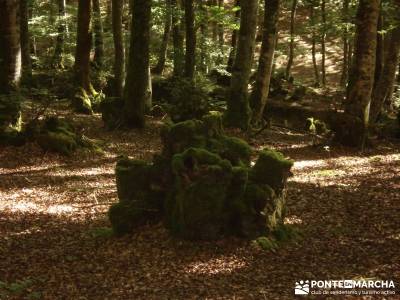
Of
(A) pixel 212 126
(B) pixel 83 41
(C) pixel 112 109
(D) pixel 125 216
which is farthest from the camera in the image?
(B) pixel 83 41

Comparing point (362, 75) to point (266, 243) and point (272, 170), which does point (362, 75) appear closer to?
point (272, 170)

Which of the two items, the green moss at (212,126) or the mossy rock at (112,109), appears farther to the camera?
the mossy rock at (112,109)

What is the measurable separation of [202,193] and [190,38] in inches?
621

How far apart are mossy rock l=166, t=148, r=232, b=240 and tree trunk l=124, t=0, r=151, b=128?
32.4 ft

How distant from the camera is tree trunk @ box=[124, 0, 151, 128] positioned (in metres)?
16.9

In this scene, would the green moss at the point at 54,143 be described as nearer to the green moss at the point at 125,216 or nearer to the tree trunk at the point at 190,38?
the green moss at the point at 125,216

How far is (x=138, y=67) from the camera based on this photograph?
1719cm

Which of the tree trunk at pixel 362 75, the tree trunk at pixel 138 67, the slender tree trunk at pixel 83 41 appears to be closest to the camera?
the tree trunk at pixel 362 75

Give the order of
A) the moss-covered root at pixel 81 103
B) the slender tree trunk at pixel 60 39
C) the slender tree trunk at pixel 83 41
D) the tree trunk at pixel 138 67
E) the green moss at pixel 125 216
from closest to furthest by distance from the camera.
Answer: the green moss at pixel 125 216 < the tree trunk at pixel 138 67 < the slender tree trunk at pixel 83 41 < the moss-covered root at pixel 81 103 < the slender tree trunk at pixel 60 39

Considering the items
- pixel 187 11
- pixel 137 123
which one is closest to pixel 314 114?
pixel 187 11

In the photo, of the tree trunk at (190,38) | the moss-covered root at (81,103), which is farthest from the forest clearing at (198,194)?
the tree trunk at (190,38)

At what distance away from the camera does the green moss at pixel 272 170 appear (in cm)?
810

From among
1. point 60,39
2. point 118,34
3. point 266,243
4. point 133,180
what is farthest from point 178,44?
point 266,243

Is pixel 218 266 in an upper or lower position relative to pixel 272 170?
lower
